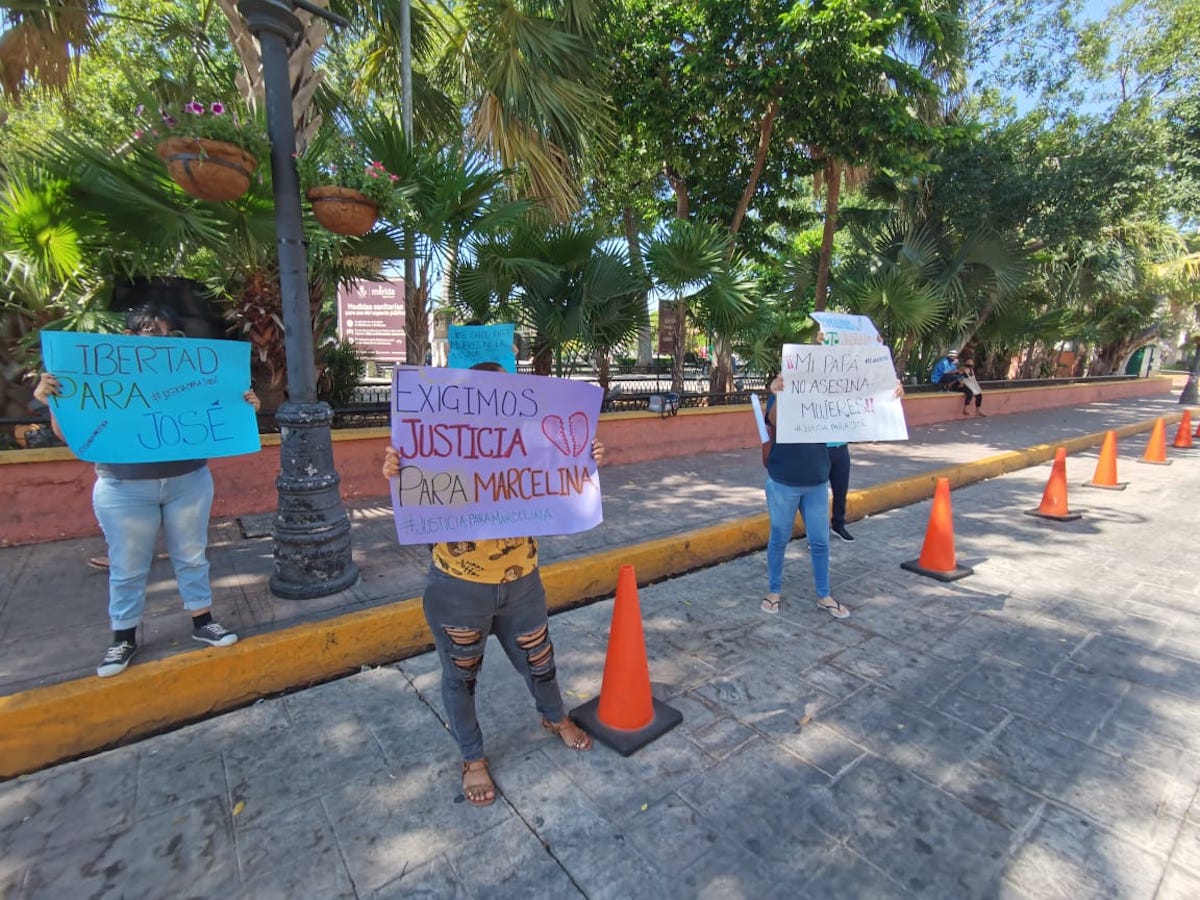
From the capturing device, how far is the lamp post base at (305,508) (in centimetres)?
376

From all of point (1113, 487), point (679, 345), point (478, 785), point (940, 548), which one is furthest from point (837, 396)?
point (1113, 487)

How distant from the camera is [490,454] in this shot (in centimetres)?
246

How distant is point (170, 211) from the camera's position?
14.1 ft

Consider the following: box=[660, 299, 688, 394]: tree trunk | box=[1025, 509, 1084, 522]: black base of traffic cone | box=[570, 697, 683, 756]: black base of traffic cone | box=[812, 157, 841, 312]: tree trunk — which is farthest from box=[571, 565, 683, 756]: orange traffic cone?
box=[812, 157, 841, 312]: tree trunk

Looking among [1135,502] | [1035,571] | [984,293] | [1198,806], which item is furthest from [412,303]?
[984,293]

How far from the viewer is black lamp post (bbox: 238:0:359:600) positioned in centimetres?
352

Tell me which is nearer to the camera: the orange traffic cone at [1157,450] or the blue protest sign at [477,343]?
the blue protest sign at [477,343]

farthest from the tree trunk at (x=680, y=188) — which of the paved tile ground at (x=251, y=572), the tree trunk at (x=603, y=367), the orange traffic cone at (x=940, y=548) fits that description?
the orange traffic cone at (x=940, y=548)

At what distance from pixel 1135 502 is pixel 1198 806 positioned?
6853 mm

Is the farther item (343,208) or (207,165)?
(343,208)

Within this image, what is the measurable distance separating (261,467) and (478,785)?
4.33 metres

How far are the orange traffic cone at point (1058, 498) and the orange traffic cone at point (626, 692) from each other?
19.8ft

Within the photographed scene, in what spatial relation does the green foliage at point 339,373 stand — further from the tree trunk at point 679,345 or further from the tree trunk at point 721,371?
the tree trunk at point 721,371

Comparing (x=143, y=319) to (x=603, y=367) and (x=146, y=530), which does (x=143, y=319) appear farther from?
(x=603, y=367)
